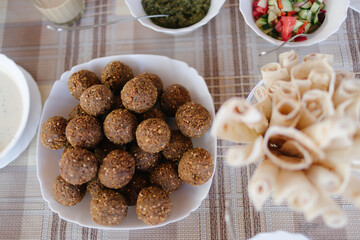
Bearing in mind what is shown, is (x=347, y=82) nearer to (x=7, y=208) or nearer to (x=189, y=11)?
(x=189, y=11)

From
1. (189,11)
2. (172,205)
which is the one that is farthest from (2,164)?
(189,11)

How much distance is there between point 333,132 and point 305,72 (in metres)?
0.20

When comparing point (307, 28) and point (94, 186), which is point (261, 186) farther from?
point (307, 28)

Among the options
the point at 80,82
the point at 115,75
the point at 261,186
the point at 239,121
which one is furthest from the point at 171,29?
the point at 261,186

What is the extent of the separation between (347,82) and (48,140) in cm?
83

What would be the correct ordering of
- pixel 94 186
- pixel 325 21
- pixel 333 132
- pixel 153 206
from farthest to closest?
pixel 325 21, pixel 94 186, pixel 153 206, pixel 333 132

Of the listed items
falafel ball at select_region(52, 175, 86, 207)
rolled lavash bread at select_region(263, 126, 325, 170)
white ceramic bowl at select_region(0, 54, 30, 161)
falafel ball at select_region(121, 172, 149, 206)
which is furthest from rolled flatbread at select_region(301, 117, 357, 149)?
white ceramic bowl at select_region(0, 54, 30, 161)

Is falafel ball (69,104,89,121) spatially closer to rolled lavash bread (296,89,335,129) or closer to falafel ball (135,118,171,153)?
falafel ball (135,118,171,153)

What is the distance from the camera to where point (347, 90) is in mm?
582

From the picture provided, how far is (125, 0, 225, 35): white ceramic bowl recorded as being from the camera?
105 centimetres

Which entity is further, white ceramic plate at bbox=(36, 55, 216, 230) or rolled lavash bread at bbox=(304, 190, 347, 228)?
white ceramic plate at bbox=(36, 55, 216, 230)

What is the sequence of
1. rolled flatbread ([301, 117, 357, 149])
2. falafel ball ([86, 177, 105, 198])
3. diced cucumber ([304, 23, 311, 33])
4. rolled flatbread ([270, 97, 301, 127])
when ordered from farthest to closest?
diced cucumber ([304, 23, 311, 33]) < falafel ball ([86, 177, 105, 198]) < rolled flatbread ([270, 97, 301, 127]) < rolled flatbread ([301, 117, 357, 149])

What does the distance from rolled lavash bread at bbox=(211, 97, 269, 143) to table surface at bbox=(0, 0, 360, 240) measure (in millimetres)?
315

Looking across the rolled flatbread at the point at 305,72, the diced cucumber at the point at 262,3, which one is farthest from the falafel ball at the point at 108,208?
A: the diced cucumber at the point at 262,3
